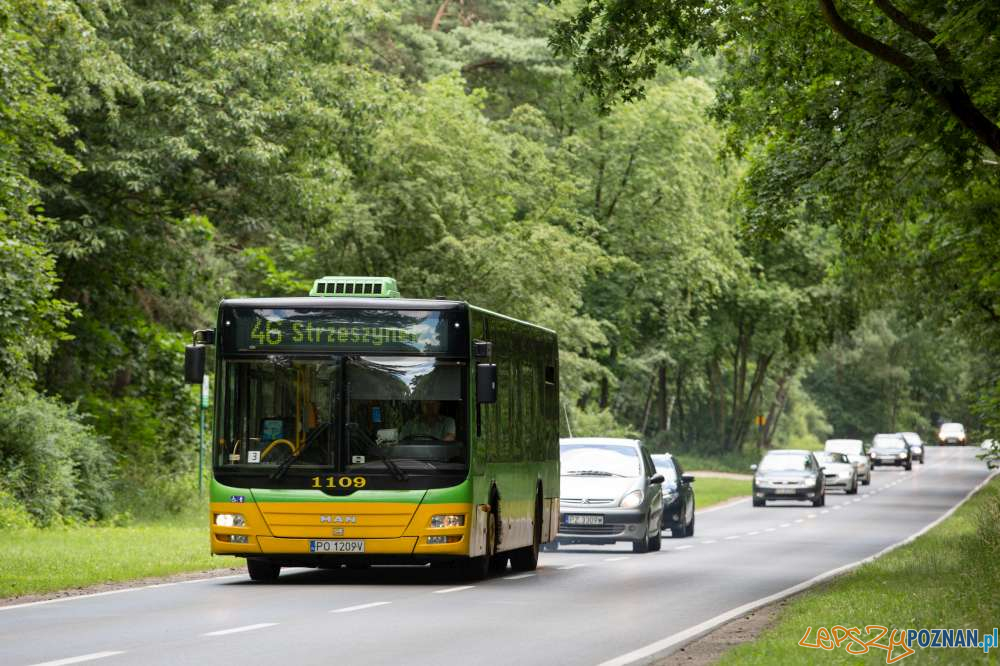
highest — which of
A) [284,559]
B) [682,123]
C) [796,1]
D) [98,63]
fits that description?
[682,123]

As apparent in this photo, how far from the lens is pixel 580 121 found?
61.0 m

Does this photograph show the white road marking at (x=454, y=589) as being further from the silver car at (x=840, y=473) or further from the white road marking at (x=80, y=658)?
the silver car at (x=840, y=473)

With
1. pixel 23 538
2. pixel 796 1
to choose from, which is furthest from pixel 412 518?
pixel 23 538

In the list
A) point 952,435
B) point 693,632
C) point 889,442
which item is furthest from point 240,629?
point 952,435

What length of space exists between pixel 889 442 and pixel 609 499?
215ft

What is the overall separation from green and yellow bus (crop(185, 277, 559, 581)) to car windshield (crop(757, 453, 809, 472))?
31.7 meters

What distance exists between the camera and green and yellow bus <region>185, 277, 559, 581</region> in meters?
19.0

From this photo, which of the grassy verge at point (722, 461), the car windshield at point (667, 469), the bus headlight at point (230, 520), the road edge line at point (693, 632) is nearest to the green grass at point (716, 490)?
the grassy verge at point (722, 461)

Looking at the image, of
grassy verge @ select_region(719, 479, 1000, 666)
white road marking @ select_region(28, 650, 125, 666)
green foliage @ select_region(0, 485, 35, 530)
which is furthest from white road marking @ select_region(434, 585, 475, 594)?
green foliage @ select_region(0, 485, 35, 530)

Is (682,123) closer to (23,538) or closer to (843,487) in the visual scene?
(843,487)

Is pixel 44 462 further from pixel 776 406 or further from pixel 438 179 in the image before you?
pixel 776 406

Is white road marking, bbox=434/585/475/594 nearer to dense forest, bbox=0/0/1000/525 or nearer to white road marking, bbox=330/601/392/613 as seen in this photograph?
white road marking, bbox=330/601/392/613

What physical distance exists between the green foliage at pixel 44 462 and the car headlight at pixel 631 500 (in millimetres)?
9701

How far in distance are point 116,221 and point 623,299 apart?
2829 cm
